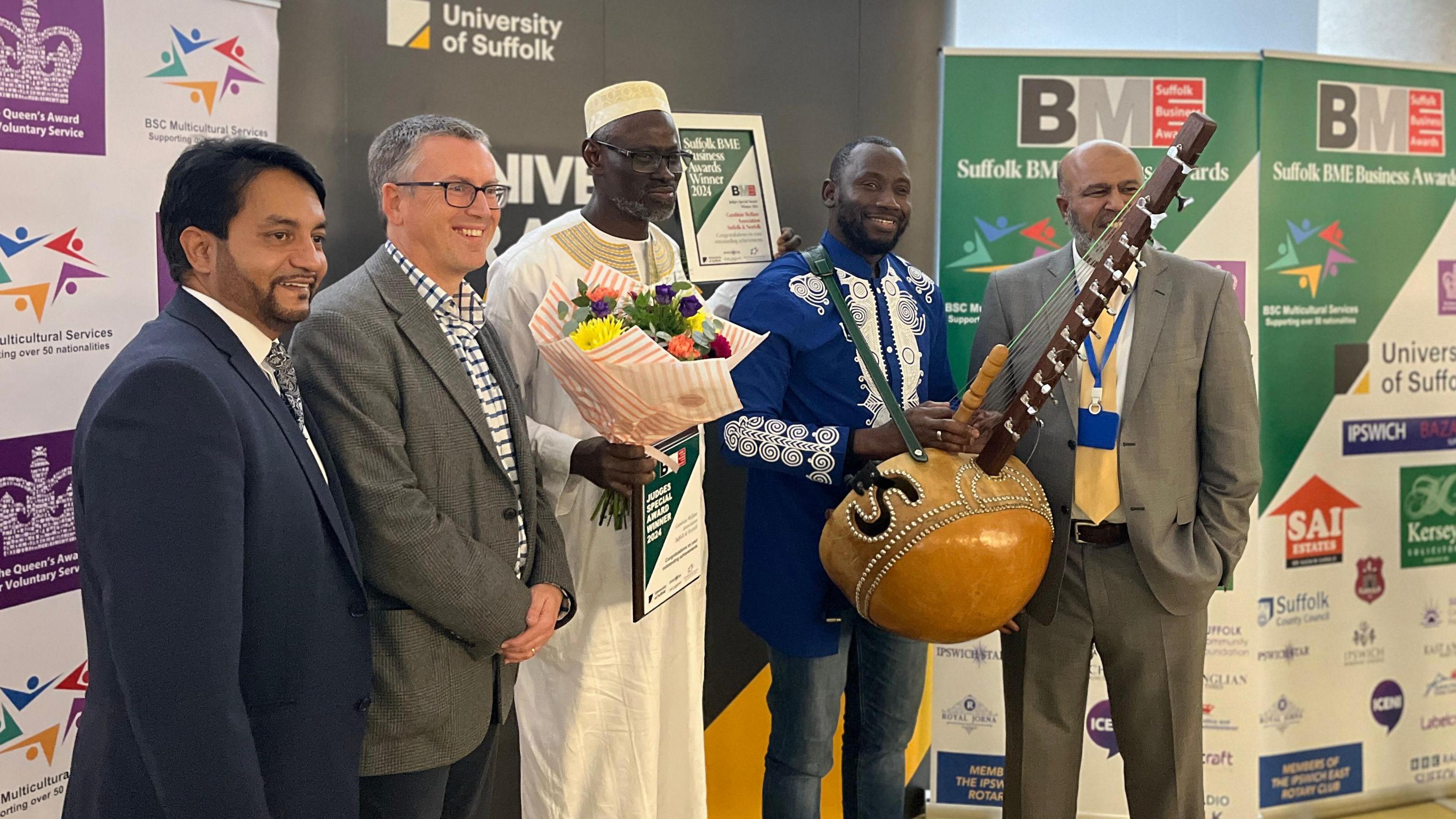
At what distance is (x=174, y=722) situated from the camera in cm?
142

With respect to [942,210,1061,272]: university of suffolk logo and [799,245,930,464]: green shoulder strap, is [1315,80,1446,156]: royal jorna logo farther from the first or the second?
[799,245,930,464]: green shoulder strap

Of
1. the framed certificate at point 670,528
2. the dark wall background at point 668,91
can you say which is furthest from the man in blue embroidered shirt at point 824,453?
the dark wall background at point 668,91

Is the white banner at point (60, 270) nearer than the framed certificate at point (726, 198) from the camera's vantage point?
Yes

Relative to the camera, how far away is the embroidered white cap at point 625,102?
105 inches

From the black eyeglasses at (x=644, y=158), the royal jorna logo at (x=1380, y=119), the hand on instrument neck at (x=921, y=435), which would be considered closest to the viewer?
the hand on instrument neck at (x=921, y=435)

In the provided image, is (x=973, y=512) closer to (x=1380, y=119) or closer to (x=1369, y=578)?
(x=1369, y=578)

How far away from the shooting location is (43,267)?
7.89 ft

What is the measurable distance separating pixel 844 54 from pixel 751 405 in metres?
1.51

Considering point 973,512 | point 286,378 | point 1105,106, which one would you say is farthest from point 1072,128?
point 286,378

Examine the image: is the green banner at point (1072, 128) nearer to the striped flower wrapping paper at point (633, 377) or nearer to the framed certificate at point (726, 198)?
the framed certificate at point (726, 198)

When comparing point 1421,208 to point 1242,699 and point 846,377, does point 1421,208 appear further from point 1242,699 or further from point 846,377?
point 846,377

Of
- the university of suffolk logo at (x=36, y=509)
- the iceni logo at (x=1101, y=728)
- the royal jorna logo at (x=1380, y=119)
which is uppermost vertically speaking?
the royal jorna logo at (x=1380, y=119)

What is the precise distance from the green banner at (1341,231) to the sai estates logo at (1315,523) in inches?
3.9

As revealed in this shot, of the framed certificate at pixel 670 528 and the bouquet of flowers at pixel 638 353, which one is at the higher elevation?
the bouquet of flowers at pixel 638 353
